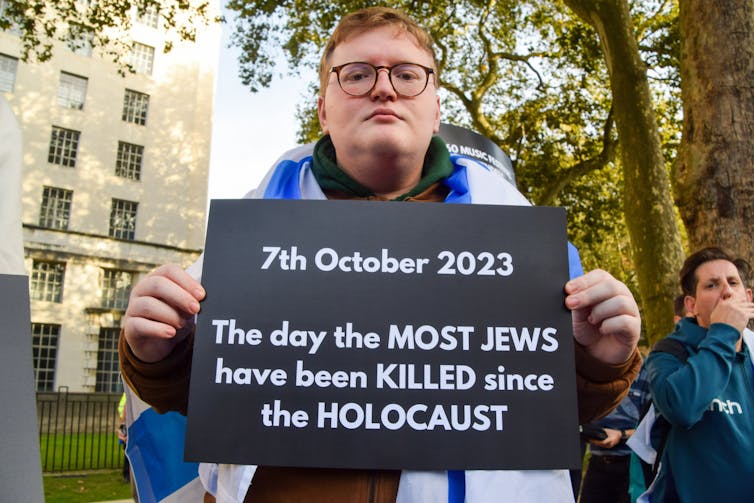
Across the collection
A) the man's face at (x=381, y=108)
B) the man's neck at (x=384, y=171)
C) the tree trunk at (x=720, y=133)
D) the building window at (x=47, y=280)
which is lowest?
the man's neck at (x=384, y=171)

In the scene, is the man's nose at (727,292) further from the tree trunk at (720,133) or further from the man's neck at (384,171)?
the tree trunk at (720,133)

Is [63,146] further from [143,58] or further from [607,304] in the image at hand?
[607,304]

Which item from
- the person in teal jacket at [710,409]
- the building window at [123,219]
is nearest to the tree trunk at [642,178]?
the person in teal jacket at [710,409]

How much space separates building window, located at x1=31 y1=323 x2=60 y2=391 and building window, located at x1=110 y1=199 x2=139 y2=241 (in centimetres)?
578

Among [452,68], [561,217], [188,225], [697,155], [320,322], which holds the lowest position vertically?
[320,322]

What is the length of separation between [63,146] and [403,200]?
3549 centimetres

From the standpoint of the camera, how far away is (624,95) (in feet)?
31.4

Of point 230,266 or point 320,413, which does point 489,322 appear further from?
point 230,266

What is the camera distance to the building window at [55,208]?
32438 mm

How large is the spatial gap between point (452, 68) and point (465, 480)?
15.7m

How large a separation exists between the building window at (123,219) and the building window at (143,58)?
742cm

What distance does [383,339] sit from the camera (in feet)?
4.92

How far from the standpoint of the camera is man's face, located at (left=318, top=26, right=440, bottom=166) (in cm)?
179

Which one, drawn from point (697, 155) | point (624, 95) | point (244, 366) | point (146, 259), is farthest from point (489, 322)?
point (146, 259)
